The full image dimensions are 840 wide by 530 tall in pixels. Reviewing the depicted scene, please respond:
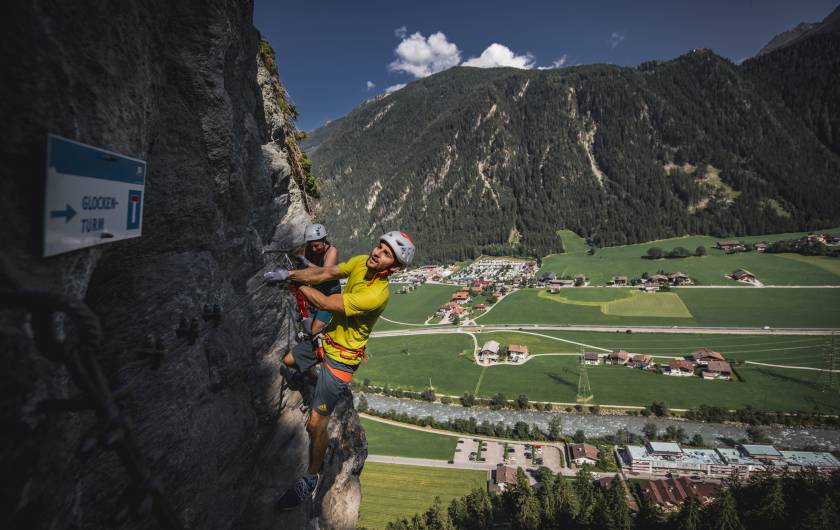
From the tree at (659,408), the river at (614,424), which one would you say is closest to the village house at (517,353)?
the river at (614,424)

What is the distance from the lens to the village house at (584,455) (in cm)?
4528

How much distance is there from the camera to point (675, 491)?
1550 inches

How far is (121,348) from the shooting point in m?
4.51

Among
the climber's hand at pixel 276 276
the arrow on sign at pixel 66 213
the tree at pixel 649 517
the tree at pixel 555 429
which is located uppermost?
the arrow on sign at pixel 66 213

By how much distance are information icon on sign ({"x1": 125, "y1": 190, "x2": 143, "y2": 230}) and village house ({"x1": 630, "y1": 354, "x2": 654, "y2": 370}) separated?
245 feet

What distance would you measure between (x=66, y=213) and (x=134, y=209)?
1.10 metres

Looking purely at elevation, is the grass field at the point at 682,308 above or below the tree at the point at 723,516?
above

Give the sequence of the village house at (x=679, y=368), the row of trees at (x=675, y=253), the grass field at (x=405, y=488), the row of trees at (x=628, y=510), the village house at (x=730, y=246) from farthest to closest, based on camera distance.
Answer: the village house at (x=730, y=246), the row of trees at (x=675, y=253), the village house at (x=679, y=368), the grass field at (x=405, y=488), the row of trees at (x=628, y=510)

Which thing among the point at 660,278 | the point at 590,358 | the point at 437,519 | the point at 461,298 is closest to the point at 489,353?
the point at 590,358

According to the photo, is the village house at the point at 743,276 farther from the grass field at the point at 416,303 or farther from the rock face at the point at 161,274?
the rock face at the point at 161,274

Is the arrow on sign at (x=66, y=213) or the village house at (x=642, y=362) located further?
the village house at (x=642, y=362)

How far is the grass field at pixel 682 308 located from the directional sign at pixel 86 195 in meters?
91.3

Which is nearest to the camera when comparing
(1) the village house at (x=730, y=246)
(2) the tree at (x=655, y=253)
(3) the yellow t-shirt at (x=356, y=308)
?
(3) the yellow t-shirt at (x=356, y=308)

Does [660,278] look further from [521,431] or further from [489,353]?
[521,431]
